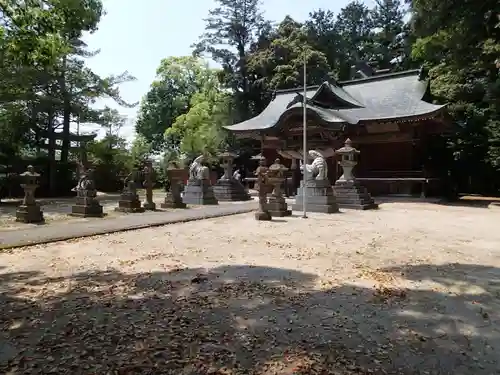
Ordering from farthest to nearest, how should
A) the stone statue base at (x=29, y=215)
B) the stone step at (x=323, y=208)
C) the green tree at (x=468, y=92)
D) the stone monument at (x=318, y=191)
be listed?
the green tree at (x=468, y=92) < the stone monument at (x=318, y=191) < the stone step at (x=323, y=208) < the stone statue base at (x=29, y=215)

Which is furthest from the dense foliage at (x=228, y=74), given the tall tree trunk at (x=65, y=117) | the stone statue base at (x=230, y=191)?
the stone statue base at (x=230, y=191)

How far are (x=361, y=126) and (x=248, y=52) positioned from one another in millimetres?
16159

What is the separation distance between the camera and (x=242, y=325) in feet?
11.8

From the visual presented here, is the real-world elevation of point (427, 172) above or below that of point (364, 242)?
above

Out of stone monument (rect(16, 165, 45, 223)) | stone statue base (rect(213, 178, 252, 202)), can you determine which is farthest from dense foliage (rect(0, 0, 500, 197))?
stone statue base (rect(213, 178, 252, 202))

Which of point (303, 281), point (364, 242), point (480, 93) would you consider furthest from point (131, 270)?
point (480, 93)

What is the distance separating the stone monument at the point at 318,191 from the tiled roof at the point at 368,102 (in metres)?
5.21

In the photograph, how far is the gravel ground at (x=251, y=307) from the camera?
117 inches

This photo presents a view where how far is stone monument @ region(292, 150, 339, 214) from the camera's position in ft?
42.5

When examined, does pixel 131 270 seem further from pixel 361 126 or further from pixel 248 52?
pixel 248 52

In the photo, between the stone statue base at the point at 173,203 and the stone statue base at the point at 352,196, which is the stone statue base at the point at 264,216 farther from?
the stone statue base at the point at 173,203

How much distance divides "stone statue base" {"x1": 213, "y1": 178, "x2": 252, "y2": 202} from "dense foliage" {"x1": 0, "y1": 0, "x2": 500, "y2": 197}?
26.8 ft

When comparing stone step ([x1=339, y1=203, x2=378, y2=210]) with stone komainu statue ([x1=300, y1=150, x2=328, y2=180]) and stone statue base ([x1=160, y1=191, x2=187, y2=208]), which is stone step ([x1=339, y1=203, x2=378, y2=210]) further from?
stone statue base ([x1=160, y1=191, x2=187, y2=208])

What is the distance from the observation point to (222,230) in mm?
9305
